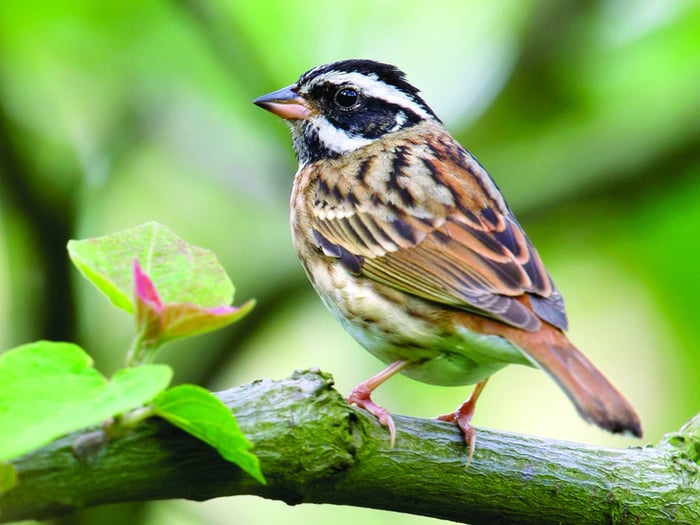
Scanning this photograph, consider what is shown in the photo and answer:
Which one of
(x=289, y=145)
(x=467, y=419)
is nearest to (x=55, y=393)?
(x=467, y=419)

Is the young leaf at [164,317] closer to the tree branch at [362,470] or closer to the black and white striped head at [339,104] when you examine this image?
the tree branch at [362,470]

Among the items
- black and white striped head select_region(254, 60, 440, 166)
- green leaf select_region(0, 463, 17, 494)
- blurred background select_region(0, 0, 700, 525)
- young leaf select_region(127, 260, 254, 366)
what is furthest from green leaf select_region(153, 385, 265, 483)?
blurred background select_region(0, 0, 700, 525)

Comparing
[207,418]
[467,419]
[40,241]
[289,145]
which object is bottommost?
[467,419]

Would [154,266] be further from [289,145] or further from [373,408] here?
[289,145]

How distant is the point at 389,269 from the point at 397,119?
1287mm

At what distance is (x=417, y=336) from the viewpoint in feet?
12.1

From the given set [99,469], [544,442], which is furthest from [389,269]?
[99,469]

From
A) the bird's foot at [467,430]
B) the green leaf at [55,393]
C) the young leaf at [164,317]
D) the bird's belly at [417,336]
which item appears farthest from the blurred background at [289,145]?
the green leaf at [55,393]

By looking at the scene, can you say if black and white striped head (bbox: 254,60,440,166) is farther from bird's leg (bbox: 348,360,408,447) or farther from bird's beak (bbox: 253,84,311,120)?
bird's leg (bbox: 348,360,408,447)

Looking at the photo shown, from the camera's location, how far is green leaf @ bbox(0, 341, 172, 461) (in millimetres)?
1476

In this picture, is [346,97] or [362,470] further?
[346,97]

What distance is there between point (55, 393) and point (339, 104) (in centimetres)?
352

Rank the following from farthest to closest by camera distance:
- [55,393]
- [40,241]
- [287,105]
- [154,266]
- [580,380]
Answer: [40,241] → [287,105] → [580,380] → [154,266] → [55,393]

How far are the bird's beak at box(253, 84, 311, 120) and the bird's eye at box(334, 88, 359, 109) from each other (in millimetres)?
155
